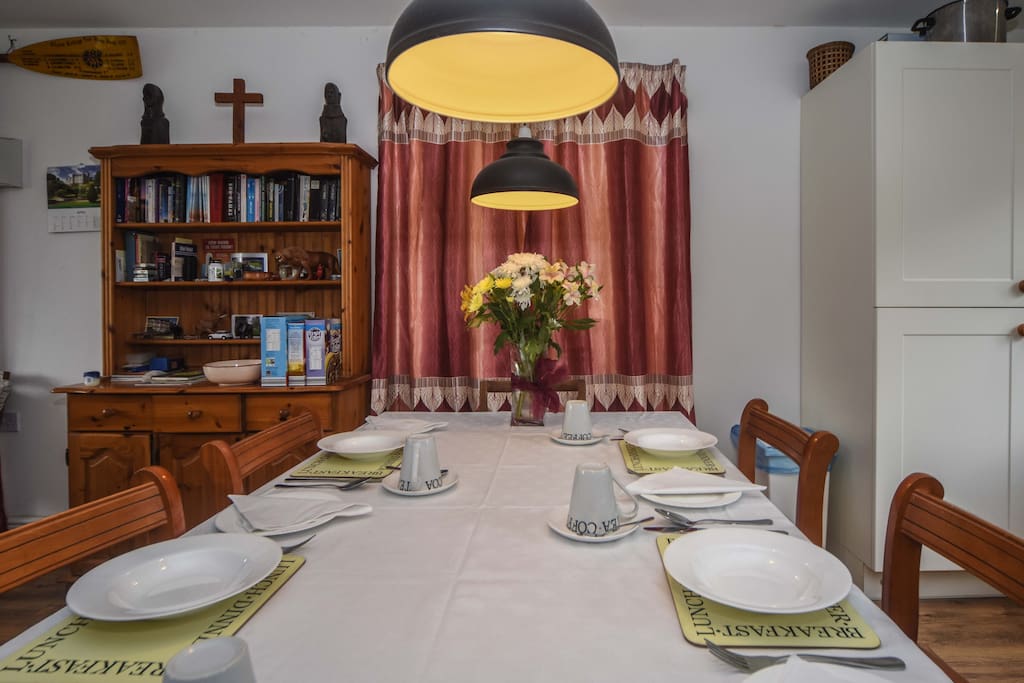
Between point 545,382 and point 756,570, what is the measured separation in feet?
3.31

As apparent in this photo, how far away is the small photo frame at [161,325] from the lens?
2904 millimetres

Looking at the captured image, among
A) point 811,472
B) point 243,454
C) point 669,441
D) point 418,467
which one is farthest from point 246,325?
point 811,472

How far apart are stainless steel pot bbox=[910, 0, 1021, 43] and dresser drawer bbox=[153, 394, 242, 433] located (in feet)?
10.3

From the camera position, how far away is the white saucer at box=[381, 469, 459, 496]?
1.17 meters

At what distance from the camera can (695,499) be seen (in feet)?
3.54

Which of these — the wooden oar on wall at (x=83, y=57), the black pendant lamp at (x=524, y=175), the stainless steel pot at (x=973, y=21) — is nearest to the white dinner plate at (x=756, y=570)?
the black pendant lamp at (x=524, y=175)

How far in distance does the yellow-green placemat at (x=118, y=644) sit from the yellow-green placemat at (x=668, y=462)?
33.4 inches

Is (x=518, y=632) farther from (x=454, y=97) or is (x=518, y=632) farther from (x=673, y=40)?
(x=673, y=40)

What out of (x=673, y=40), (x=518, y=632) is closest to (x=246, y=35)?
(x=673, y=40)

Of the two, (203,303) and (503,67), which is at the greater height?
(503,67)

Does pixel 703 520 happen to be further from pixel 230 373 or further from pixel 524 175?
pixel 230 373

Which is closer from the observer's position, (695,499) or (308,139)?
(695,499)

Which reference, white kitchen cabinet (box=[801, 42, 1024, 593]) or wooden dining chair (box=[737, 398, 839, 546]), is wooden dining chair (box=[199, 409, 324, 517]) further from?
white kitchen cabinet (box=[801, 42, 1024, 593])

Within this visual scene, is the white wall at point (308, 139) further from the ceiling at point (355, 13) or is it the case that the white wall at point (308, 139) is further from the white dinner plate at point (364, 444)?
the white dinner plate at point (364, 444)
